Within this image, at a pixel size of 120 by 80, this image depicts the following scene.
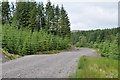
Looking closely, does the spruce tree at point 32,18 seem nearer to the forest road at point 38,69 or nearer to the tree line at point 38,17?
the tree line at point 38,17

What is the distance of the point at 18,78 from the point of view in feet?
39.1

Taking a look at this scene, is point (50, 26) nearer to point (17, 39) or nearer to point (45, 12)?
point (45, 12)

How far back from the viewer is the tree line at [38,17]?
77.9 m

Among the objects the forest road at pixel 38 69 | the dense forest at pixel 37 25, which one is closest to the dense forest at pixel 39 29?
the dense forest at pixel 37 25

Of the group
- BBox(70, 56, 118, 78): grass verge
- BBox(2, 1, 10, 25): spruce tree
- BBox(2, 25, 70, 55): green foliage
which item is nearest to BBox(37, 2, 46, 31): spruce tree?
BBox(2, 1, 10, 25): spruce tree

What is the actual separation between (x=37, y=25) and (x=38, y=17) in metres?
2.83

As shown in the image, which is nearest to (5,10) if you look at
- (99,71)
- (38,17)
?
(38,17)

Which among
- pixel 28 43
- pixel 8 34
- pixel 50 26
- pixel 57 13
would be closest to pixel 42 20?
pixel 50 26

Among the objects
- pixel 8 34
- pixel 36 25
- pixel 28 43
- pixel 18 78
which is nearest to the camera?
pixel 18 78

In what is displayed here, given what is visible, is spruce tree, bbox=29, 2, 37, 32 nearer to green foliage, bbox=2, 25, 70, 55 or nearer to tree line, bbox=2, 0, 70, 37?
tree line, bbox=2, 0, 70, 37

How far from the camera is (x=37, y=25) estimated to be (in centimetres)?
8088

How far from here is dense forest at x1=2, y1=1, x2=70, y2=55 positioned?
129ft

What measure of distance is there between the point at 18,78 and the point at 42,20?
244 ft

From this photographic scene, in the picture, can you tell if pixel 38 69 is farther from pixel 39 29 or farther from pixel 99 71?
pixel 39 29
